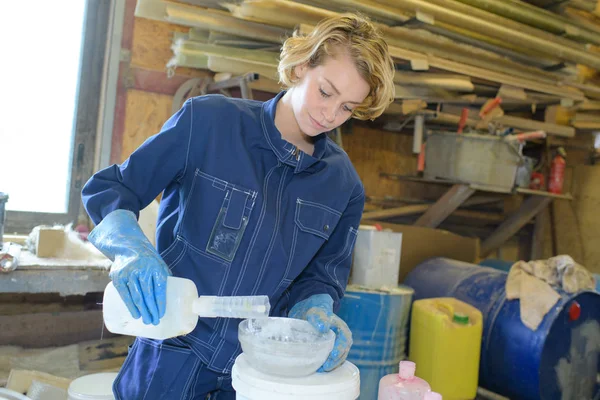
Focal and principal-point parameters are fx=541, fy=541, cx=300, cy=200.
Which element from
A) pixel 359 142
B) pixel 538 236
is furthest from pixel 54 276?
pixel 538 236

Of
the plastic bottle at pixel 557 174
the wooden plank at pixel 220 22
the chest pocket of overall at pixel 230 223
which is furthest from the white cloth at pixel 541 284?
the chest pocket of overall at pixel 230 223

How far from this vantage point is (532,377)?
3.08 m

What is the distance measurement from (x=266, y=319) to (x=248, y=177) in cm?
41

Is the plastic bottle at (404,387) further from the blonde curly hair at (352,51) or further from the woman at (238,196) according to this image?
the blonde curly hair at (352,51)

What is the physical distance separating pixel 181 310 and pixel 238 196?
39cm

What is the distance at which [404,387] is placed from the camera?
1.74 m

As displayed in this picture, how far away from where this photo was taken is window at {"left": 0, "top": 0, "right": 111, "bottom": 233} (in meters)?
3.21

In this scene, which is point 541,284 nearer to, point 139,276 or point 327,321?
point 327,321

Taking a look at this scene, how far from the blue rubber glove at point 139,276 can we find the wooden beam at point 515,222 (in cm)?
423

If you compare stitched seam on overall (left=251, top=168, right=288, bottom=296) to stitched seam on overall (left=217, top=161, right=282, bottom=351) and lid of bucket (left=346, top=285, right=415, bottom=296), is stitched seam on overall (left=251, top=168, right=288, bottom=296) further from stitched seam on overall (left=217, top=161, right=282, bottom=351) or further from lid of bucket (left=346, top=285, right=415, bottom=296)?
lid of bucket (left=346, top=285, right=415, bottom=296)

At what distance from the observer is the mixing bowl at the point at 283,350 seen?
1.26m

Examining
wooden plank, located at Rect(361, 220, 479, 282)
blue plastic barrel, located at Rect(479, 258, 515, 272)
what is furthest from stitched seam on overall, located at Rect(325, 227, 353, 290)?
blue plastic barrel, located at Rect(479, 258, 515, 272)

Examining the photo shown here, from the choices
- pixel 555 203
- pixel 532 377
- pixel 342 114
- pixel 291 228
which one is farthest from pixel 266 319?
pixel 555 203

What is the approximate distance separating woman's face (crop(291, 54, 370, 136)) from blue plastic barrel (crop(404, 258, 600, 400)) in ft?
7.16
